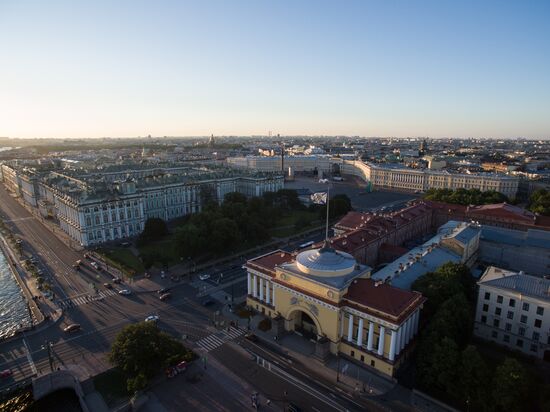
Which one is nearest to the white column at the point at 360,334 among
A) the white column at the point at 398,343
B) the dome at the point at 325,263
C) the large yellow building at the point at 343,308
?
the large yellow building at the point at 343,308

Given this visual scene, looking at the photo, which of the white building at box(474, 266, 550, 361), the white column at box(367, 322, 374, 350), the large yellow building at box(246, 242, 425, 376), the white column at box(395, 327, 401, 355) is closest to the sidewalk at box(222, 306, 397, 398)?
the large yellow building at box(246, 242, 425, 376)

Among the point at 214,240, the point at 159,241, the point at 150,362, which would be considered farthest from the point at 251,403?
the point at 159,241

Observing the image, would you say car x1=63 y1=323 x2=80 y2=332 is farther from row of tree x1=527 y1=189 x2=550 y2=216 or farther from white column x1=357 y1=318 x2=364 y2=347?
row of tree x1=527 y1=189 x2=550 y2=216

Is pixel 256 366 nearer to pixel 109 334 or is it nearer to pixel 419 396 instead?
pixel 419 396

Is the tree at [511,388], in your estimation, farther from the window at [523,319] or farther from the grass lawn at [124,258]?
the grass lawn at [124,258]

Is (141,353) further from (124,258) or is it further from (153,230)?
(153,230)

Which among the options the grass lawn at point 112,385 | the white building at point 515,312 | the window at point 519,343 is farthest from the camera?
the window at point 519,343
